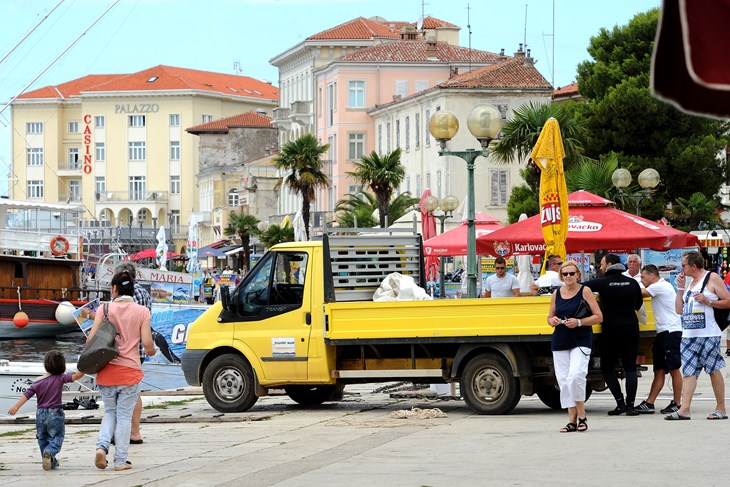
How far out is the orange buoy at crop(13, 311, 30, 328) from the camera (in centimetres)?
5430

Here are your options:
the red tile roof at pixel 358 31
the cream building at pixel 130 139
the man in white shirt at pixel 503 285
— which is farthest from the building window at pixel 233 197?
the man in white shirt at pixel 503 285

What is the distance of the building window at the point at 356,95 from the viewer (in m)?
94.0

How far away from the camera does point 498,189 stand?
261 ft

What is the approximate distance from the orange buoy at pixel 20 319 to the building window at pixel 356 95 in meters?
42.6

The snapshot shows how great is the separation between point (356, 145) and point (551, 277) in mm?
75994

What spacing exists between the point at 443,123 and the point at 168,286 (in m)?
27.7

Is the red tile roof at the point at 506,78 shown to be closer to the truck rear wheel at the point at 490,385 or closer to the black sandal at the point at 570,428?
the truck rear wheel at the point at 490,385

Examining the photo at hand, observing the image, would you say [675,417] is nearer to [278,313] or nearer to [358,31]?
[278,313]

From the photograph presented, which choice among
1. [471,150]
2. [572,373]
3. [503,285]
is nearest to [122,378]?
[572,373]

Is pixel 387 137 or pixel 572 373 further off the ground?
pixel 387 137

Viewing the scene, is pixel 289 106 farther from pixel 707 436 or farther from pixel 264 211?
pixel 707 436

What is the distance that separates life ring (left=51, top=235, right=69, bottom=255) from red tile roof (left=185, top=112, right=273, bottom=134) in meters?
92.5

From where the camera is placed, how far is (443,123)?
20.6 metres

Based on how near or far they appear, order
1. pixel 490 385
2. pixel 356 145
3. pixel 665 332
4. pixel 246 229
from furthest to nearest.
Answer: pixel 246 229, pixel 356 145, pixel 490 385, pixel 665 332
